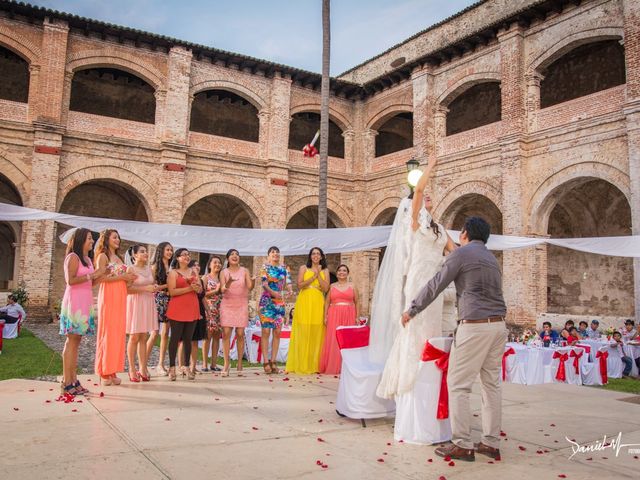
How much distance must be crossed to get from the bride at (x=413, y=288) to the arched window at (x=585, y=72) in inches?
602

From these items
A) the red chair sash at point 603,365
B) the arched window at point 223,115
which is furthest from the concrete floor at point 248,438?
the arched window at point 223,115

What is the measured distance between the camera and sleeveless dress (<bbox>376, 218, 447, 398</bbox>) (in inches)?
163

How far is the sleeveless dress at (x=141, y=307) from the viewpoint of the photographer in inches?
250

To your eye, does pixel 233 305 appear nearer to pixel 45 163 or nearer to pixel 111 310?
pixel 111 310

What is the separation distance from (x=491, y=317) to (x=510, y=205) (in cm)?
1237

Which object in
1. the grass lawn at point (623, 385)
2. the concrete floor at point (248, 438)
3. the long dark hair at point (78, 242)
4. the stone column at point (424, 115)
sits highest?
the stone column at point (424, 115)

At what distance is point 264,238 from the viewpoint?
29.5 ft

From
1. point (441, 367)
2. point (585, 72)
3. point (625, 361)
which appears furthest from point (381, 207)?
point (441, 367)

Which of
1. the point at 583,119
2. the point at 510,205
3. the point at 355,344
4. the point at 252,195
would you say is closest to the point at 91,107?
the point at 252,195

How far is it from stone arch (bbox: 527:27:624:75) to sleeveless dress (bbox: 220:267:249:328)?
39.2 ft

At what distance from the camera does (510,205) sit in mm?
15219

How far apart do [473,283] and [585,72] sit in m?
16.7

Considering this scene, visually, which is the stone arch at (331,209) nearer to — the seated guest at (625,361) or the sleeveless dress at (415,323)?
the seated guest at (625,361)

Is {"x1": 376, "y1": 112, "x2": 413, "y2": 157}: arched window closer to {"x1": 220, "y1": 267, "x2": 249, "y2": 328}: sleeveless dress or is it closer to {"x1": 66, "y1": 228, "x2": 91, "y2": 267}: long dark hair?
{"x1": 220, "y1": 267, "x2": 249, "y2": 328}: sleeveless dress
